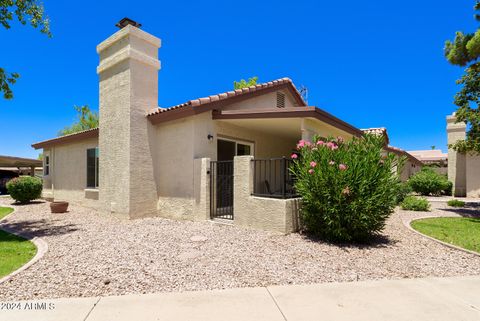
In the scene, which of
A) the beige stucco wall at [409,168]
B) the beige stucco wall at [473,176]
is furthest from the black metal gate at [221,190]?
the beige stucco wall at [409,168]

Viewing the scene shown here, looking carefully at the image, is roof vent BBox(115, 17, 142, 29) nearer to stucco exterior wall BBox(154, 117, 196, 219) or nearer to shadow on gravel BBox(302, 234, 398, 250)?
stucco exterior wall BBox(154, 117, 196, 219)

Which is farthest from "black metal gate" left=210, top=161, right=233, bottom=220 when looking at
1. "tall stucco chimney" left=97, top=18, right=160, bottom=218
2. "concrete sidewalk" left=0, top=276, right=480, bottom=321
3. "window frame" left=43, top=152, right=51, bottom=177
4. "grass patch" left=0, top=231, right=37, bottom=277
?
"window frame" left=43, top=152, right=51, bottom=177

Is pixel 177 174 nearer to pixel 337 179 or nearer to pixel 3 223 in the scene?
pixel 337 179

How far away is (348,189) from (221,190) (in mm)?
4776

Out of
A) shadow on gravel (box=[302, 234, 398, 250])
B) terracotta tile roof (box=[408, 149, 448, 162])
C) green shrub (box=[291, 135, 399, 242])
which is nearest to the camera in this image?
green shrub (box=[291, 135, 399, 242])

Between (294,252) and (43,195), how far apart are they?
1653 cm

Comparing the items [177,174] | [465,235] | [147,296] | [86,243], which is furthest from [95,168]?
[465,235]

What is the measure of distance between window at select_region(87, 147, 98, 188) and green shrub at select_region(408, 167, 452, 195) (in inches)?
826

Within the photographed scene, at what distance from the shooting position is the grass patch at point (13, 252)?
17.1 feet

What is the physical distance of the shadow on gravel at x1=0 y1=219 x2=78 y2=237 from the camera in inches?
320

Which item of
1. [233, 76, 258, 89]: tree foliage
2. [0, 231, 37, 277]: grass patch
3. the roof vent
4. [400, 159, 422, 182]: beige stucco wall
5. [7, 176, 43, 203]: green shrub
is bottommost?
[0, 231, 37, 277]: grass patch

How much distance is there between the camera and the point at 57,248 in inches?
253

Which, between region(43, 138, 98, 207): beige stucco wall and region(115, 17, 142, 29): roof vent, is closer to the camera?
region(115, 17, 142, 29): roof vent

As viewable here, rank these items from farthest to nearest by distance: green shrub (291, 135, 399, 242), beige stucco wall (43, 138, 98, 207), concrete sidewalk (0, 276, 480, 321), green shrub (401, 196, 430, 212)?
beige stucco wall (43, 138, 98, 207)
green shrub (401, 196, 430, 212)
green shrub (291, 135, 399, 242)
concrete sidewalk (0, 276, 480, 321)
